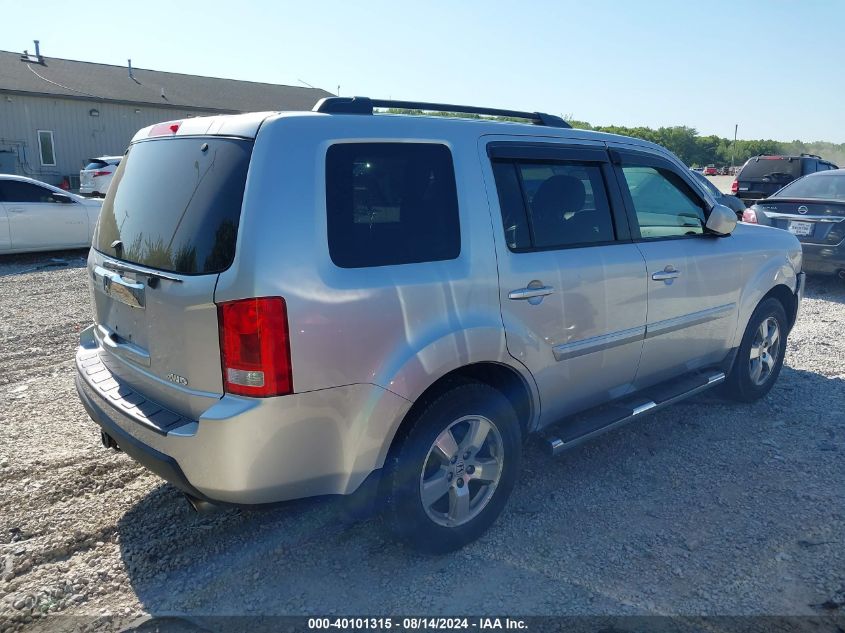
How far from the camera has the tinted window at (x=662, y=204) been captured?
3.97 m

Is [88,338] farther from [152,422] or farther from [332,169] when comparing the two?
[332,169]

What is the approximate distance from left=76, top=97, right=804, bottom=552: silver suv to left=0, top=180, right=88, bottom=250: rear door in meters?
8.69

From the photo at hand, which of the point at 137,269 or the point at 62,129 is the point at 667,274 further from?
the point at 62,129

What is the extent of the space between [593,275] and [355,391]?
5.10ft

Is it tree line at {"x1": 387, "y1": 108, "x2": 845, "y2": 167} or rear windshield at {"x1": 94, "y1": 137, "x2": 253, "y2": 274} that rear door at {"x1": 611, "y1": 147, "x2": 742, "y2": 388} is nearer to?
rear windshield at {"x1": 94, "y1": 137, "x2": 253, "y2": 274}

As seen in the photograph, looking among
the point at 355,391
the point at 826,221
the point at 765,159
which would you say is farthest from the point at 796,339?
the point at 765,159

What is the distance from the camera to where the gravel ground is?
2805 millimetres

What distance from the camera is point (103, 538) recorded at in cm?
319

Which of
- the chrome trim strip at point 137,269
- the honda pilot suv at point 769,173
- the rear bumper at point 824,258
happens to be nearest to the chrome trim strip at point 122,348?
the chrome trim strip at point 137,269

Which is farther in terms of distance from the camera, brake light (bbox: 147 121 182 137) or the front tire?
brake light (bbox: 147 121 182 137)

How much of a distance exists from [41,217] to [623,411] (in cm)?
1067

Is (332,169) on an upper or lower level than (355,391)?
upper

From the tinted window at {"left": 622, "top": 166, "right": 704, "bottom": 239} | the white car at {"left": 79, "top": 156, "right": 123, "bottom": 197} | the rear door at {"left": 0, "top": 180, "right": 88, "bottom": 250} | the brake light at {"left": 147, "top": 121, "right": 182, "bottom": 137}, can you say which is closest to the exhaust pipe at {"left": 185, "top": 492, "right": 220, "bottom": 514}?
the brake light at {"left": 147, "top": 121, "right": 182, "bottom": 137}

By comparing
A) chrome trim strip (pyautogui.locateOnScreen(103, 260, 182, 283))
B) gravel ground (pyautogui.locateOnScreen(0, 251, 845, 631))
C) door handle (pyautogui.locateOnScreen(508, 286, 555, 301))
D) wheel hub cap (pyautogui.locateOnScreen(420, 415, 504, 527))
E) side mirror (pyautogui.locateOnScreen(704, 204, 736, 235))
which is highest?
side mirror (pyautogui.locateOnScreen(704, 204, 736, 235))
